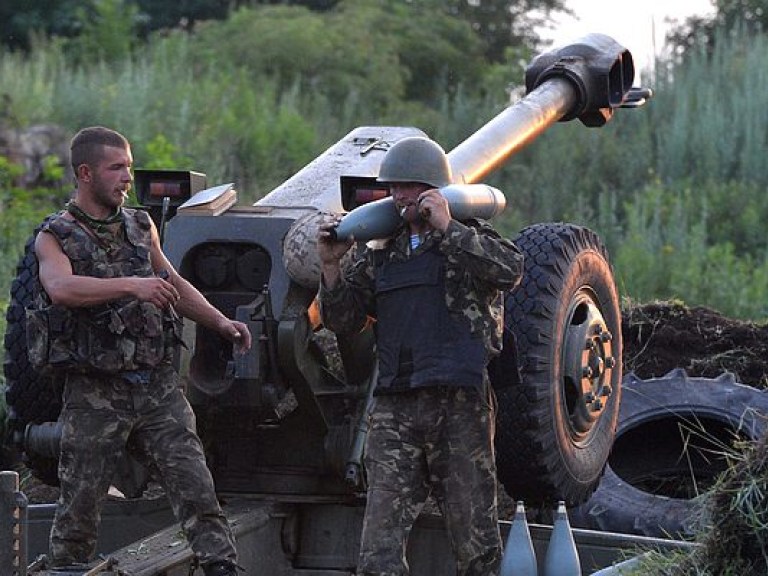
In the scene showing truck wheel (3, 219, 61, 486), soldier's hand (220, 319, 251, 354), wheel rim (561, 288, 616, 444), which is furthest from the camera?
wheel rim (561, 288, 616, 444)

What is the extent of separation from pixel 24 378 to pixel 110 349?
4.31 feet

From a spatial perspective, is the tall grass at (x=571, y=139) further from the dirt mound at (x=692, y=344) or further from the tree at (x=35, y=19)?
the dirt mound at (x=692, y=344)

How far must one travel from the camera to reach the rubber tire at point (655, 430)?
7996 mm

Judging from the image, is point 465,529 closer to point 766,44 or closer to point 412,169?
point 412,169

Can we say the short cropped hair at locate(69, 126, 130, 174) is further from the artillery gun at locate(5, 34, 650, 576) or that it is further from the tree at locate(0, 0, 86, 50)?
the tree at locate(0, 0, 86, 50)

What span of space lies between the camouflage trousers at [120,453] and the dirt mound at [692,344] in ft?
11.4

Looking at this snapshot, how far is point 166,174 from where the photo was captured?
7.12m

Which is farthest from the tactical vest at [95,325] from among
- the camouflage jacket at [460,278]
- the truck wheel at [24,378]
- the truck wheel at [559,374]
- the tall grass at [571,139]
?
the tall grass at [571,139]

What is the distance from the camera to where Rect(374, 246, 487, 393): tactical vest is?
5.89 meters

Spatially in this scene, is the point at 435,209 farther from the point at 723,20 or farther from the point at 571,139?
the point at 723,20

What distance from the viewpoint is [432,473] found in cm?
602

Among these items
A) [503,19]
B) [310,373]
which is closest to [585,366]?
[310,373]

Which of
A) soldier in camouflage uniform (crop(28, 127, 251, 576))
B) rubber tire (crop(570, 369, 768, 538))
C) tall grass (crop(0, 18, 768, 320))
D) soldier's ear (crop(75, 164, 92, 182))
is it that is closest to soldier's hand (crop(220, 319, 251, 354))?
soldier in camouflage uniform (crop(28, 127, 251, 576))

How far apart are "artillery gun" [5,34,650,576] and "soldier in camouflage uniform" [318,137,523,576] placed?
33 cm
